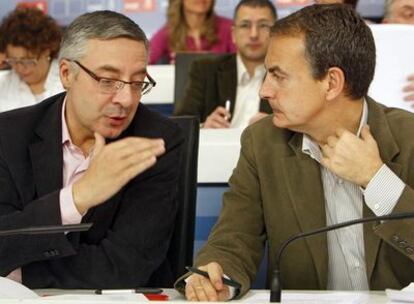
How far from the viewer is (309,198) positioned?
2.65 metres

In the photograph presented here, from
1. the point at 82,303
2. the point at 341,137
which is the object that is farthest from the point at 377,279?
the point at 82,303

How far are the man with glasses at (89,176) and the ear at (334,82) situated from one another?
418mm

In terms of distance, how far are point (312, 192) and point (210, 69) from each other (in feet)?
8.48

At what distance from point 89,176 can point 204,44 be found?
3.94 metres

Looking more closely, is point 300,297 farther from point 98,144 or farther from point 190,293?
point 98,144

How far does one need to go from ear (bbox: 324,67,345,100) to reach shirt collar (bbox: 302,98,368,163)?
0.33 feet

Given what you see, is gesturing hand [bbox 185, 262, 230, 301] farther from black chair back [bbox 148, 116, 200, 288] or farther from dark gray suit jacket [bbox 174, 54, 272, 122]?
dark gray suit jacket [bbox 174, 54, 272, 122]

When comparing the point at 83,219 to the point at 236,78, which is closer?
the point at 83,219

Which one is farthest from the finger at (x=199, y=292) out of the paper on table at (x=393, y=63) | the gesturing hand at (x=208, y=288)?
the paper on table at (x=393, y=63)

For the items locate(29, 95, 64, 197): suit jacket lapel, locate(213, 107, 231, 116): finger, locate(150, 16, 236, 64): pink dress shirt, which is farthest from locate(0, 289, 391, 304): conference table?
locate(150, 16, 236, 64): pink dress shirt

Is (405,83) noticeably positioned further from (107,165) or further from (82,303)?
(82,303)

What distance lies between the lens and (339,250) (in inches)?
104

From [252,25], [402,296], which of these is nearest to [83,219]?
[402,296]

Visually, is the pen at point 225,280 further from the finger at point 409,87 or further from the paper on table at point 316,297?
the finger at point 409,87
